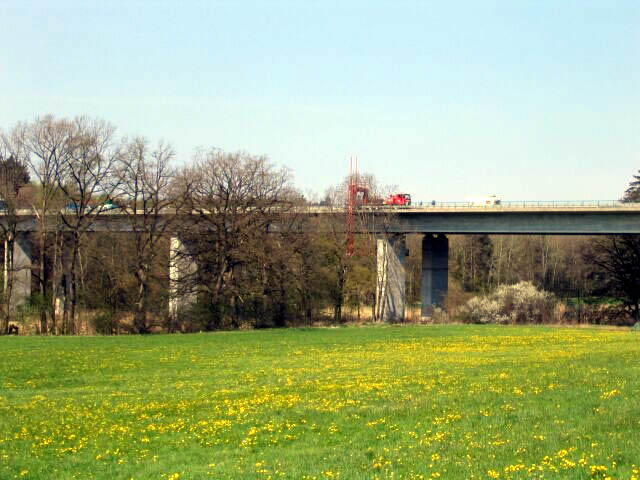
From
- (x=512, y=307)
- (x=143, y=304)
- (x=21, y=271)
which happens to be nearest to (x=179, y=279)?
(x=143, y=304)

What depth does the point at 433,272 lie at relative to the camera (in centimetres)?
7856

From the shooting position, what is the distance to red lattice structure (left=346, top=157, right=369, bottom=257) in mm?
75562

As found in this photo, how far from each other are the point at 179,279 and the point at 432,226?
78.9 feet

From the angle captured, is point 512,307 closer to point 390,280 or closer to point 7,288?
point 390,280

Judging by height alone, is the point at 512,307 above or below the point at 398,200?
→ below

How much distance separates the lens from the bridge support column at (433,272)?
78312 millimetres

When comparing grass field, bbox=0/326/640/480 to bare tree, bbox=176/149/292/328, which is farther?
bare tree, bbox=176/149/292/328

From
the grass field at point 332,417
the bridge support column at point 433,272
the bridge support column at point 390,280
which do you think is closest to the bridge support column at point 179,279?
the bridge support column at point 390,280

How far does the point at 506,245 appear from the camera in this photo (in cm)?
11712

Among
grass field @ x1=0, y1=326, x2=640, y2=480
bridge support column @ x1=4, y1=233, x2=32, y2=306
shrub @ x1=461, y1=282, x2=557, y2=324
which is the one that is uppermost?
bridge support column @ x1=4, y1=233, x2=32, y2=306

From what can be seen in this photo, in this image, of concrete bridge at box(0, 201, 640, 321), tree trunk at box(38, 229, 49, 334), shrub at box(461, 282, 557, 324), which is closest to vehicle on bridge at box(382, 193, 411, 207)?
concrete bridge at box(0, 201, 640, 321)

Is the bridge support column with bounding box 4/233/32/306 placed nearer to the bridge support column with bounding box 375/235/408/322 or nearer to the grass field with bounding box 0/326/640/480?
the bridge support column with bounding box 375/235/408/322

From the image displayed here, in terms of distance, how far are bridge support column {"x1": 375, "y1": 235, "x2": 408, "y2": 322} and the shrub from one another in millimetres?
6201

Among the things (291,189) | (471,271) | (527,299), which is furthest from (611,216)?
(471,271)
